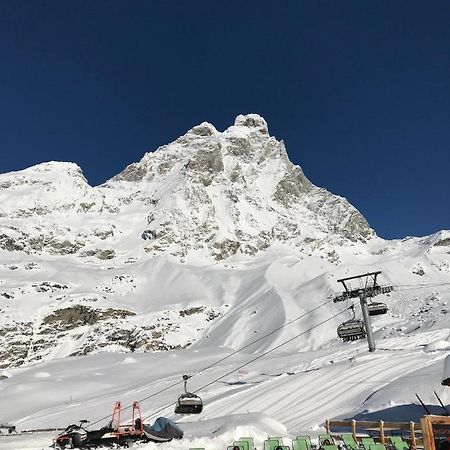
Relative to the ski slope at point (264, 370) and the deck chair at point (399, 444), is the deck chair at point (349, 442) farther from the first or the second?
the ski slope at point (264, 370)

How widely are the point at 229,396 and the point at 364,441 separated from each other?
56.6 feet

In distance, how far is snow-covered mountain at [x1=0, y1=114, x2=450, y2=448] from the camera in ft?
159

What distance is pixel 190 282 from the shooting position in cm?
12238

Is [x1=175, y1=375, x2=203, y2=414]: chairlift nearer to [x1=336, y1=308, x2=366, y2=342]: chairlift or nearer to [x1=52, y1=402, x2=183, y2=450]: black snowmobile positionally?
[x1=52, y1=402, x2=183, y2=450]: black snowmobile

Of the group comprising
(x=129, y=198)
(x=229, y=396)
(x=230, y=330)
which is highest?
(x=129, y=198)

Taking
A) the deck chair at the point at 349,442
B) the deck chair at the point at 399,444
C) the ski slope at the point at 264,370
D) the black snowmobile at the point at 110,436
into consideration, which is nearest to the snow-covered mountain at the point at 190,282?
the ski slope at the point at 264,370

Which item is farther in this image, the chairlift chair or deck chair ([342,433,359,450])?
the chairlift chair

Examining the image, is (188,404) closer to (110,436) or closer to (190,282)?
(110,436)

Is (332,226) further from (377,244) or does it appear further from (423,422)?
(423,422)

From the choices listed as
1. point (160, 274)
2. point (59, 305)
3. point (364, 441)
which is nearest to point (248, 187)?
point (160, 274)

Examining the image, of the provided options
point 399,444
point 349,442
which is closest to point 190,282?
point 349,442

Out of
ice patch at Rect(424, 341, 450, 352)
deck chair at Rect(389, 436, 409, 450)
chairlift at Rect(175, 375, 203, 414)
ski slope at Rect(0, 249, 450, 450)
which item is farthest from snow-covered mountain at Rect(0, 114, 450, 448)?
deck chair at Rect(389, 436, 409, 450)

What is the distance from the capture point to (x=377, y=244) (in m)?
190

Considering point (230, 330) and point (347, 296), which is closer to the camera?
point (347, 296)
